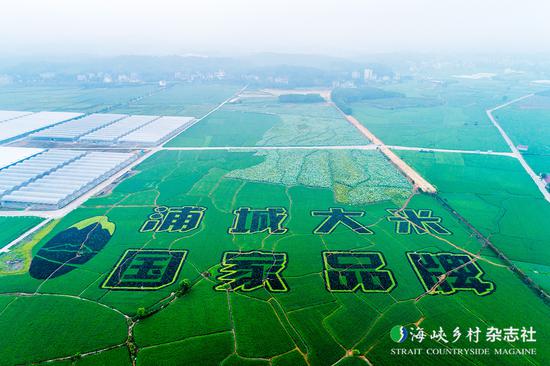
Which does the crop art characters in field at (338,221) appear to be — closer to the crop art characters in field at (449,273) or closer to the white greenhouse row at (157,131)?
the crop art characters in field at (449,273)

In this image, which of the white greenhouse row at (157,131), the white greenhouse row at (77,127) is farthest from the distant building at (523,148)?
the white greenhouse row at (77,127)

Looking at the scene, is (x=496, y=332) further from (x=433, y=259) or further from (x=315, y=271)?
(x=315, y=271)

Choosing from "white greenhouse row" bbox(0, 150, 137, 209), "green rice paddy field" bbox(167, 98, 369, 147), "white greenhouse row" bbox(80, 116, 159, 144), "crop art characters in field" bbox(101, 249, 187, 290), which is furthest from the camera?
"green rice paddy field" bbox(167, 98, 369, 147)

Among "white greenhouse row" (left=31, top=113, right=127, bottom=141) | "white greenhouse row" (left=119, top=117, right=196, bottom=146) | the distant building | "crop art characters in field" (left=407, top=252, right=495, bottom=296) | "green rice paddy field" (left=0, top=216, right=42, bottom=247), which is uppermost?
"white greenhouse row" (left=31, top=113, right=127, bottom=141)

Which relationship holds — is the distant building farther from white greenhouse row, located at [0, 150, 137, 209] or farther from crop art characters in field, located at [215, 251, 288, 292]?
white greenhouse row, located at [0, 150, 137, 209]

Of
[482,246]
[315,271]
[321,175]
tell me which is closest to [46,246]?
[315,271]

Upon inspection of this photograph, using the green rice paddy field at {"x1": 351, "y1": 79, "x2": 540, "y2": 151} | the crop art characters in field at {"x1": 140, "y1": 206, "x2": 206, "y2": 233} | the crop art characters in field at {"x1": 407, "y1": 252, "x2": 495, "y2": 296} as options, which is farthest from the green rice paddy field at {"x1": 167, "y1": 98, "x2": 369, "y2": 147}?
the crop art characters in field at {"x1": 407, "y1": 252, "x2": 495, "y2": 296}

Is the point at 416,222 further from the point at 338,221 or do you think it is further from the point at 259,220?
the point at 259,220

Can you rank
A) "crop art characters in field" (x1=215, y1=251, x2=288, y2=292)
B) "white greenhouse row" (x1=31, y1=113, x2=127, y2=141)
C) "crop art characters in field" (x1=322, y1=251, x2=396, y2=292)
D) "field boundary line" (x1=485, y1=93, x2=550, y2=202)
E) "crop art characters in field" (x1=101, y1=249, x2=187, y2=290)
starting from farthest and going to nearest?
"white greenhouse row" (x1=31, y1=113, x2=127, y2=141)
"field boundary line" (x1=485, y1=93, x2=550, y2=202)
"crop art characters in field" (x1=101, y1=249, x2=187, y2=290)
"crop art characters in field" (x1=215, y1=251, x2=288, y2=292)
"crop art characters in field" (x1=322, y1=251, x2=396, y2=292)
